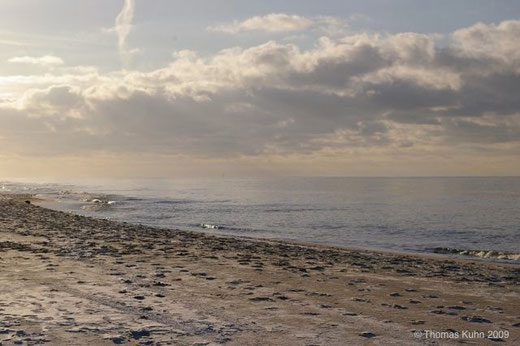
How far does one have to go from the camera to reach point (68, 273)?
14.8 m

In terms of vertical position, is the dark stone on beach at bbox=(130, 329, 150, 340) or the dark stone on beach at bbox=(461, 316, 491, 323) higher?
the dark stone on beach at bbox=(130, 329, 150, 340)

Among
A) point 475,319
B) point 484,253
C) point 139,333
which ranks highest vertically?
point 139,333

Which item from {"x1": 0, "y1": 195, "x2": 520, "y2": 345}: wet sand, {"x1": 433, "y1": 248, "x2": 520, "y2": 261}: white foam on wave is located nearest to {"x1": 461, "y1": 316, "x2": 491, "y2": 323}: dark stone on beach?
{"x1": 0, "y1": 195, "x2": 520, "y2": 345}: wet sand

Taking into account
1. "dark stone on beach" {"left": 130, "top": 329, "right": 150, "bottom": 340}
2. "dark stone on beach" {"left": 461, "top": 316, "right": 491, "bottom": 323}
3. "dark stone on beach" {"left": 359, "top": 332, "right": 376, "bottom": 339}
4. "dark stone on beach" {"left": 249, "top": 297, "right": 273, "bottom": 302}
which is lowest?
"dark stone on beach" {"left": 461, "top": 316, "right": 491, "bottom": 323}

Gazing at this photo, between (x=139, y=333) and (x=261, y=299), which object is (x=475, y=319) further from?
(x=139, y=333)

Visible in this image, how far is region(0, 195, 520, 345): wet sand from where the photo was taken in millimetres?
9008

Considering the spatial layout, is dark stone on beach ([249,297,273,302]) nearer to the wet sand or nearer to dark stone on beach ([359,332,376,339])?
the wet sand

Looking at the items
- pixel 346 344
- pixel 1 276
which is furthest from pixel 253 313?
pixel 1 276

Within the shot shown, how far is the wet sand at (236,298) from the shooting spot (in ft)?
29.6

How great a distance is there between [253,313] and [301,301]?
1.88m

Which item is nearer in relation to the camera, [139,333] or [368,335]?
[139,333]

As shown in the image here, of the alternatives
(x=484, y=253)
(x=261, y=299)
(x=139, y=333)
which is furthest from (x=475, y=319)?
(x=484, y=253)

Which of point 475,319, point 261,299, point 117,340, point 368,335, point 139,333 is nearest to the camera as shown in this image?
point 117,340

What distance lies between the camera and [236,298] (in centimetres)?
1217
